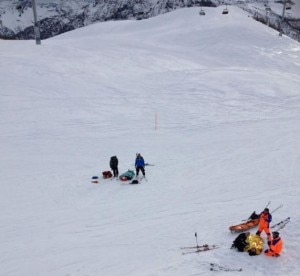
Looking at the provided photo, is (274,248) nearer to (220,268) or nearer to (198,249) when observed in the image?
(220,268)

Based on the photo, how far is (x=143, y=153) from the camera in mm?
19969

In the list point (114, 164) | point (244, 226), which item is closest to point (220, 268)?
point (244, 226)

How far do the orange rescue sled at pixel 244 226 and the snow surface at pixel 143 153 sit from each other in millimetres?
236

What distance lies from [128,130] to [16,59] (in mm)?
14360

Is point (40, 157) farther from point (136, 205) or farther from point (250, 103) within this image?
point (250, 103)

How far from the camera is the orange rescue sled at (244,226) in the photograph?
11383mm

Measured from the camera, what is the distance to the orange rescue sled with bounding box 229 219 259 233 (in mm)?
11383

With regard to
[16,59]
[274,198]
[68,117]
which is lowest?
[274,198]

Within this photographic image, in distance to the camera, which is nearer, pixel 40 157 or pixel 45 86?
pixel 40 157

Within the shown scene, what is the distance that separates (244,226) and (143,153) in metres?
9.18

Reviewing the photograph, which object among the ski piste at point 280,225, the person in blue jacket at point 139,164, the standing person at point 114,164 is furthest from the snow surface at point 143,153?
the standing person at point 114,164

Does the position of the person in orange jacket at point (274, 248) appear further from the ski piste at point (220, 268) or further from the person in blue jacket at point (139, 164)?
the person in blue jacket at point (139, 164)

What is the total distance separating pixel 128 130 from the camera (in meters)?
23.2

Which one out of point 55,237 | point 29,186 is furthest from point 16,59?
point 55,237
